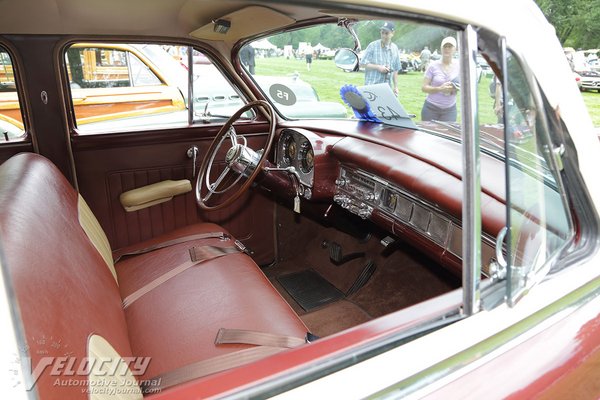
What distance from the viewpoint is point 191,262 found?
215 cm

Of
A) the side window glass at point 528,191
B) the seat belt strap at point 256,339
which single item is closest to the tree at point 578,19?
the side window glass at point 528,191

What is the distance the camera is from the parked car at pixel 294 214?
870 mm

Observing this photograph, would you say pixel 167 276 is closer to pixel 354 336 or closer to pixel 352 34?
pixel 354 336

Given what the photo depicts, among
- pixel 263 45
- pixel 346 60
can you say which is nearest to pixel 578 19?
pixel 346 60

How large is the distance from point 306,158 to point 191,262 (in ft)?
3.06

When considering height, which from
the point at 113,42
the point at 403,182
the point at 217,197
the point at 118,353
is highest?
the point at 113,42

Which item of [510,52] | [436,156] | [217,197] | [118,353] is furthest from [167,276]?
[510,52]

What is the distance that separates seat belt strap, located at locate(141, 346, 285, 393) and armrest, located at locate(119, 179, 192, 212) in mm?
1522

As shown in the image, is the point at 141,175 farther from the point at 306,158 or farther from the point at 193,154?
the point at 306,158

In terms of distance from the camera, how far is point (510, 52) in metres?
→ 0.93

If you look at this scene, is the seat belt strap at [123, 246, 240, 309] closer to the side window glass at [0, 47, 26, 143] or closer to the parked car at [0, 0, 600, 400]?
the parked car at [0, 0, 600, 400]

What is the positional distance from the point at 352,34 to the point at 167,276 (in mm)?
1573

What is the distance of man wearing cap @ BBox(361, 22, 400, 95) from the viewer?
2.56 m

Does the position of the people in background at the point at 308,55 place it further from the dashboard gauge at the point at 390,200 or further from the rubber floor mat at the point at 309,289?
the rubber floor mat at the point at 309,289
